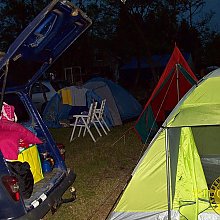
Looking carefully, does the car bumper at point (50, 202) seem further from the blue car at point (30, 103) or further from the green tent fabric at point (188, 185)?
the green tent fabric at point (188, 185)

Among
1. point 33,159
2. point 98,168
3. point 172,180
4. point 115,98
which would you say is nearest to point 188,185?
point 172,180

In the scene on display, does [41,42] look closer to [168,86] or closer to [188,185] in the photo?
[188,185]

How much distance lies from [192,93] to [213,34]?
53246mm

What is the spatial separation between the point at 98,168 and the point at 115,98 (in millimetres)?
5703

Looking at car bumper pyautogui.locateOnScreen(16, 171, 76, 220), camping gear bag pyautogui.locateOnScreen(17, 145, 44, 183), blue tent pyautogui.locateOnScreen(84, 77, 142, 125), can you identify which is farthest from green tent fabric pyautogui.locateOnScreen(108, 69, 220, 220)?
blue tent pyautogui.locateOnScreen(84, 77, 142, 125)

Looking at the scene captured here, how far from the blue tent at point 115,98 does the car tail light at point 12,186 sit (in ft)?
29.0

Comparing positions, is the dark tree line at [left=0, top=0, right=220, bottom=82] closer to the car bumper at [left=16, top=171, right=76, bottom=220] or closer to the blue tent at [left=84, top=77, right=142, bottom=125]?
the blue tent at [left=84, top=77, right=142, bottom=125]

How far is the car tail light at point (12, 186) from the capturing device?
3549 millimetres

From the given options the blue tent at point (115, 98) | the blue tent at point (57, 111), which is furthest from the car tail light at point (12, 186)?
the blue tent at point (57, 111)

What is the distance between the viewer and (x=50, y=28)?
404cm

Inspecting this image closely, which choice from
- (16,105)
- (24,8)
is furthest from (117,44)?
(16,105)

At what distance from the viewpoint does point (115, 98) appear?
13.3 meters

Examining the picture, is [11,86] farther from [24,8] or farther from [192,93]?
[24,8]

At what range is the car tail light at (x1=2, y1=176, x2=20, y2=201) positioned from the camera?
3549 mm
